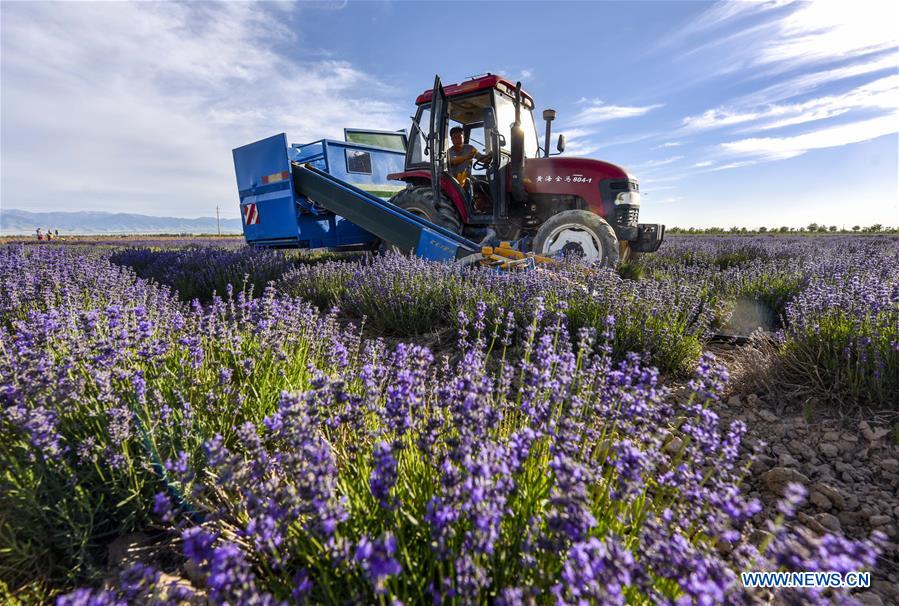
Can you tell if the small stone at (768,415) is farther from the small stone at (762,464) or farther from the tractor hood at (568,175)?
the tractor hood at (568,175)

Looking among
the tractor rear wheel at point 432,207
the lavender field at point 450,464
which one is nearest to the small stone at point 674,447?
the lavender field at point 450,464

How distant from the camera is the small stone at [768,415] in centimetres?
257

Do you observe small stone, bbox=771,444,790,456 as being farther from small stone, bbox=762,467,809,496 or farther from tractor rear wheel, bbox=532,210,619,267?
tractor rear wheel, bbox=532,210,619,267

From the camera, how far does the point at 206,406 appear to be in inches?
82.0

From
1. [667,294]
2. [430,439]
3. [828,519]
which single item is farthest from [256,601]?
[667,294]

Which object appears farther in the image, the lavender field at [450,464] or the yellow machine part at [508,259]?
the yellow machine part at [508,259]

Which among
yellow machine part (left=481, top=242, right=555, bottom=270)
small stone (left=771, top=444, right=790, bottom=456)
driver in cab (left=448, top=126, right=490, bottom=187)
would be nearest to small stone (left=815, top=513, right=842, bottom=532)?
small stone (left=771, top=444, right=790, bottom=456)

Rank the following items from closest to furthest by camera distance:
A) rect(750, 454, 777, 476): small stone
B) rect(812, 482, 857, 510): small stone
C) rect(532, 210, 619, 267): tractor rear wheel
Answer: rect(812, 482, 857, 510): small stone, rect(750, 454, 777, 476): small stone, rect(532, 210, 619, 267): tractor rear wheel

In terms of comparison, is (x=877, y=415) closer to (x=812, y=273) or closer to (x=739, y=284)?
(x=739, y=284)

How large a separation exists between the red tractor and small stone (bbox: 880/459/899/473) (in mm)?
3462

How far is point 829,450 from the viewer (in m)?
2.25

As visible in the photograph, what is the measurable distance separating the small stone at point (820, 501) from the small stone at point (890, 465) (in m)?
0.50

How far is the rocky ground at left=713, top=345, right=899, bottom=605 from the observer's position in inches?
70.2

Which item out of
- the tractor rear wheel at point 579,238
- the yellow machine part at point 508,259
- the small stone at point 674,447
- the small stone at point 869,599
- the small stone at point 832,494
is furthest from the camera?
the tractor rear wheel at point 579,238
